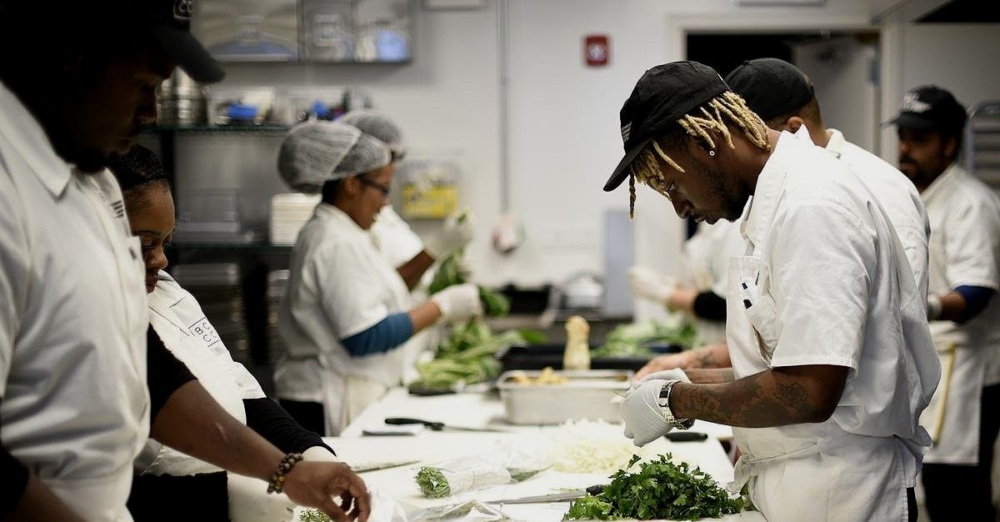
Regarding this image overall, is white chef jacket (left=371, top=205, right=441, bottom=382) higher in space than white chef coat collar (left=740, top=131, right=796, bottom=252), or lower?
lower

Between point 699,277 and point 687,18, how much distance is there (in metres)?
1.59

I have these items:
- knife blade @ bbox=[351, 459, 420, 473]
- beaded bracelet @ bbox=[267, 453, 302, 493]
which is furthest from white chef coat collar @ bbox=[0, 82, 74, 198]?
knife blade @ bbox=[351, 459, 420, 473]

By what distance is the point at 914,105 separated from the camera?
3.93 metres

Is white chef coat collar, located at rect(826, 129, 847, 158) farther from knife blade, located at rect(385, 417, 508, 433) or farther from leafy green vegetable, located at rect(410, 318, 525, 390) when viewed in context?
leafy green vegetable, located at rect(410, 318, 525, 390)

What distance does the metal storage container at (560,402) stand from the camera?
2865mm

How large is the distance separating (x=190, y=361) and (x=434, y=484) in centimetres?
56

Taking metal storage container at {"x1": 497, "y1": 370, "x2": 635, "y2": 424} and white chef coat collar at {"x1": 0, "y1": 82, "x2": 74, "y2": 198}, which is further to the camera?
metal storage container at {"x1": 497, "y1": 370, "x2": 635, "y2": 424}

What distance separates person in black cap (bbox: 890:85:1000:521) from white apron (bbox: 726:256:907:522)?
2.25 meters

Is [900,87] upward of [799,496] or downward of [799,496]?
upward

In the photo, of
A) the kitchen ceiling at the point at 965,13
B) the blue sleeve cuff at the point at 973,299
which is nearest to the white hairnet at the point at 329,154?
the blue sleeve cuff at the point at 973,299

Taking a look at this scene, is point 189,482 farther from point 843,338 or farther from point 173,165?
point 173,165

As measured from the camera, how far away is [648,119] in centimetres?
184

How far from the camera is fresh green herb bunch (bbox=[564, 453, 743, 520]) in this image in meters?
1.90

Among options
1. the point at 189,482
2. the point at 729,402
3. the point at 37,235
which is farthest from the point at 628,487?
the point at 37,235
